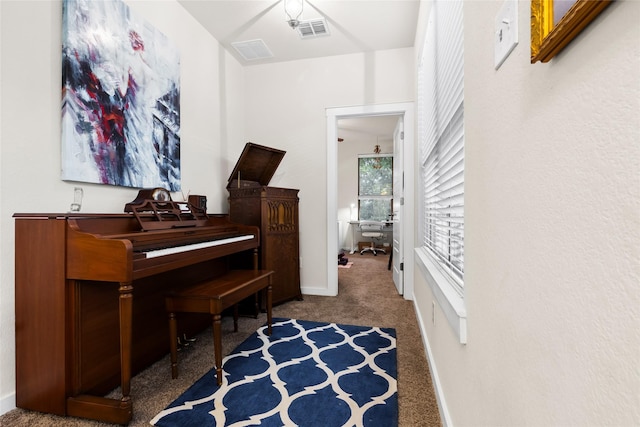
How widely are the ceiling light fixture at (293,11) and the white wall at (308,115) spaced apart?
850mm

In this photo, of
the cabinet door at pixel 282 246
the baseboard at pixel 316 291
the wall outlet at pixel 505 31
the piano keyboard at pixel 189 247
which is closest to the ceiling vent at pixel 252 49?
the cabinet door at pixel 282 246

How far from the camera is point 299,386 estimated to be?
1722 millimetres

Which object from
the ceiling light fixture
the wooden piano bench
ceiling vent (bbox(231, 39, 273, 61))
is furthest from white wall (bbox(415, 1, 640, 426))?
ceiling vent (bbox(231, 39, 273, 61))

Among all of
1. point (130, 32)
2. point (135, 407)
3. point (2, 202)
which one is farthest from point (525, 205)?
point (130, 32)

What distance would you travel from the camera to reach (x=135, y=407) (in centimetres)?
155

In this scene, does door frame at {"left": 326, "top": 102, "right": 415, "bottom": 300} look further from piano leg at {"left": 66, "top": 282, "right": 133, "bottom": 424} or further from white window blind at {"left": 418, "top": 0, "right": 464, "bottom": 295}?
piano leg at {"left": 66, "top": 282, "right": 133, "bottom": 424}

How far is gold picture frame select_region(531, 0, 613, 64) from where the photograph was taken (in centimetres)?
38

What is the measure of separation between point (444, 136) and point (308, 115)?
222 centimetres

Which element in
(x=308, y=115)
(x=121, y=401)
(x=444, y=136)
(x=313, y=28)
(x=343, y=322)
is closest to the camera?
(x=121, y=401)

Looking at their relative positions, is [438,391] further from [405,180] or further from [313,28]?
[313,28]

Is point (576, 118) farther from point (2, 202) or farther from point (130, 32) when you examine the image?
point (130, 32)

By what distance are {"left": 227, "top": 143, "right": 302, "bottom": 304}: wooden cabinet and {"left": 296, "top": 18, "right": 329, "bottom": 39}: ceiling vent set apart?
1.17 metres

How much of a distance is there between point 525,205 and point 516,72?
290 millimetres

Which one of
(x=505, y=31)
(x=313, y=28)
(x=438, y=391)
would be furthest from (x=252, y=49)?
(x=438, y=391)
